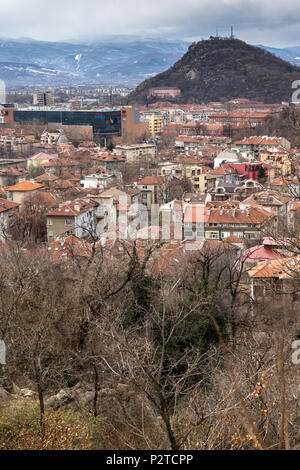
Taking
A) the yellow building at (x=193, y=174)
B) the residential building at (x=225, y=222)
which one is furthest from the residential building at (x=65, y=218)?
the yellow building at (x=193, y=174)

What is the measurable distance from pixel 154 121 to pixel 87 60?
452 ft

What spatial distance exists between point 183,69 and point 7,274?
56492 millimetres

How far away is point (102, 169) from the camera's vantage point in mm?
21531

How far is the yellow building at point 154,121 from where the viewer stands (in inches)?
1578

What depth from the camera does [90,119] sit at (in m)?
36.4

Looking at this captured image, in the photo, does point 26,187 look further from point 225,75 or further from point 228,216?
point 225,75

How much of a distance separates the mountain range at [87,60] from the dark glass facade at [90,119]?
79282 millimetres

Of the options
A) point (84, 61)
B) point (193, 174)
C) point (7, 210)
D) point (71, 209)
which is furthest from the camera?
point (84, 61)

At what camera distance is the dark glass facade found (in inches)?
1406

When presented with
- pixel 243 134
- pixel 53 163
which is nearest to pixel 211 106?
pixel 243 134

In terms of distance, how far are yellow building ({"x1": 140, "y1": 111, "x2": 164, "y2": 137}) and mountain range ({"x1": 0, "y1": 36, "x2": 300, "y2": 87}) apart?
7868cm

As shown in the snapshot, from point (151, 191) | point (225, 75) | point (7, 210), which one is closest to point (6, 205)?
point (7, 210)

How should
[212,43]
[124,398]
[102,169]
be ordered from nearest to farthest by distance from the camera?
[124,398] → [102,169] → [212,43]
